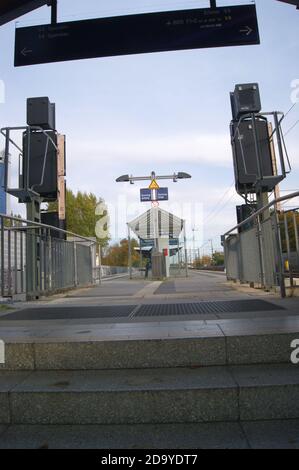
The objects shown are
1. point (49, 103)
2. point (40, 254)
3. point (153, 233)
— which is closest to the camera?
point (40, 254)

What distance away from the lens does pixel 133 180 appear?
20516 mm

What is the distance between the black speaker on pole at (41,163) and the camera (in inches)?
316

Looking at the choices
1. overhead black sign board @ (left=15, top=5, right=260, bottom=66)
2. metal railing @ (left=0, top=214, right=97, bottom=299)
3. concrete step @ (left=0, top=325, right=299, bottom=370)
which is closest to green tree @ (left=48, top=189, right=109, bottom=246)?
metal railing @ (left=0, top=214, right=97, bottom=299)

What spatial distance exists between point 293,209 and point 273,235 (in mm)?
658

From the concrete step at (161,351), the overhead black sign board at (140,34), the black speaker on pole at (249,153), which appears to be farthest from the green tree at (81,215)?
the concrete step at (161,351)

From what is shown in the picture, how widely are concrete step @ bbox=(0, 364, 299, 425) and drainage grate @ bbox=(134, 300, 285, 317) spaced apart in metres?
1.90

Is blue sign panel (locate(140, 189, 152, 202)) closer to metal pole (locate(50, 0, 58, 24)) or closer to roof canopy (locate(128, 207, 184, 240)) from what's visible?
roof canopy (locate(128, 207, 184, 240))

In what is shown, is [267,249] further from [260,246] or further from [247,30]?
[247,30]

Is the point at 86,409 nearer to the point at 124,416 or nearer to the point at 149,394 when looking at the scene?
the point at 124,416

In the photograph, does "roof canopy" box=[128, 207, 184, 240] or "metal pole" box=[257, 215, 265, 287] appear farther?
"roof canopy" box=[128, 207, 184, 240]

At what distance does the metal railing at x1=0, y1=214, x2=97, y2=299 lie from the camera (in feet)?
19.6

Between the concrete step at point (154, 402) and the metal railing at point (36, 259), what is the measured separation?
3.05 m

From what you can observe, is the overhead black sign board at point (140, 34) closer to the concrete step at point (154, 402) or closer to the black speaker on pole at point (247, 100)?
the black speaker on pole at point (247, 100)
